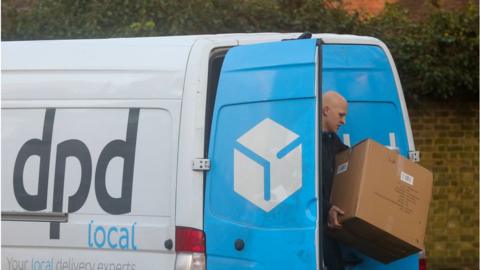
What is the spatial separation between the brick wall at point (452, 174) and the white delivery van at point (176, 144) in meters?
4.49

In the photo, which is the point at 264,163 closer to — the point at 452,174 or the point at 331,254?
the point at 331,254

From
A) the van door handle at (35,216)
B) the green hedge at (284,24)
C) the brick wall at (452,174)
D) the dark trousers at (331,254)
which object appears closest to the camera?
the van door handle at (35,216)

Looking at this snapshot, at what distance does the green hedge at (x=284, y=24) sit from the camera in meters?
9.66

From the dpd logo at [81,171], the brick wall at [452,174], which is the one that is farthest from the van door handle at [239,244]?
the brick wall at [452,174]

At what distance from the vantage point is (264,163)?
5.21 metres

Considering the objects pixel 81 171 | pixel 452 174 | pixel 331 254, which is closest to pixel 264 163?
pixel 331 254

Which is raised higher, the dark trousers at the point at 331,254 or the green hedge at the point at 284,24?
the green hedge at the point at 284,24

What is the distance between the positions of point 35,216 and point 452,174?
608cm

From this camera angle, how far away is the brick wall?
1057 cm

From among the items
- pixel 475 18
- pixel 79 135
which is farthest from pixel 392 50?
pixel 79 135

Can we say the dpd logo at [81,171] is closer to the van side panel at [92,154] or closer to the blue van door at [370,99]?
the van side panel at [92,154]

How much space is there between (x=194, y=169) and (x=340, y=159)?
39.3 inches

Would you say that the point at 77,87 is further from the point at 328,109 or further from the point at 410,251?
the point at 410,251

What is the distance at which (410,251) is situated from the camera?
18.4ft
